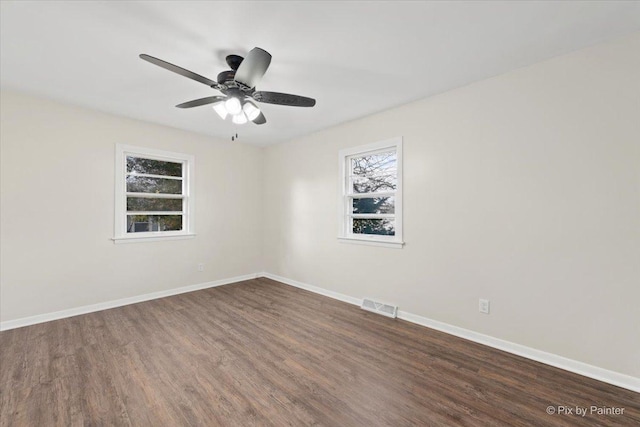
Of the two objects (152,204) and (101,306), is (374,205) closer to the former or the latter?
(152,204)

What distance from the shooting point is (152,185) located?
13.9 feet

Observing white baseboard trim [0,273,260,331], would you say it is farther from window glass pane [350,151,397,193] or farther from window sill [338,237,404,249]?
window glass pane [350,151,397,193]

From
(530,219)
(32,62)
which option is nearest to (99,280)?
(32,62)

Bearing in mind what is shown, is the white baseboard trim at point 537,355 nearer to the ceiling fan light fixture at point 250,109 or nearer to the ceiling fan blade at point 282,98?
the ceiling fan blade at point 282,98

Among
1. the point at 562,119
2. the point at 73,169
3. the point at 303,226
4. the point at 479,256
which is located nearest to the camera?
the point at 562,119

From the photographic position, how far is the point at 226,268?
5.00 m

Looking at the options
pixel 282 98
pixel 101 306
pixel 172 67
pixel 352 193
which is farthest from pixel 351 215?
pixel 101 306

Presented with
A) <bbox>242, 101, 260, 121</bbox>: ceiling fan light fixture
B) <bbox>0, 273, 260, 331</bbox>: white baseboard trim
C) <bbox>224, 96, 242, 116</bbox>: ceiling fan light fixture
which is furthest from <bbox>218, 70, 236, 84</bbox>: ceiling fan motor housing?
<bbox>0, 273, 260, 331</bbox>: white baseboard trim

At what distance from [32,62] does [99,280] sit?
256 cm

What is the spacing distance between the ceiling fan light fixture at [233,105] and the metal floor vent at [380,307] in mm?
2797

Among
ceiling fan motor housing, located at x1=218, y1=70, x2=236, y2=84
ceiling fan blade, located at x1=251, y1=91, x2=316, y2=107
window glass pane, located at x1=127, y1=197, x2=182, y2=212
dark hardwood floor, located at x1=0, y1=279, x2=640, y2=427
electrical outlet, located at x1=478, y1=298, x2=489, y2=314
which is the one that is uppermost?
ceiling fan motor housing, located at x1=218, y1=70, x2=236, y2=84

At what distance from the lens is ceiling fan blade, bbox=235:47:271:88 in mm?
1883

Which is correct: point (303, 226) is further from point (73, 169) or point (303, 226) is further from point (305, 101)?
point (73, 169)

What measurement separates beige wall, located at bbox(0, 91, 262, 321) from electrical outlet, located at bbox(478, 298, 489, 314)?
407cm
